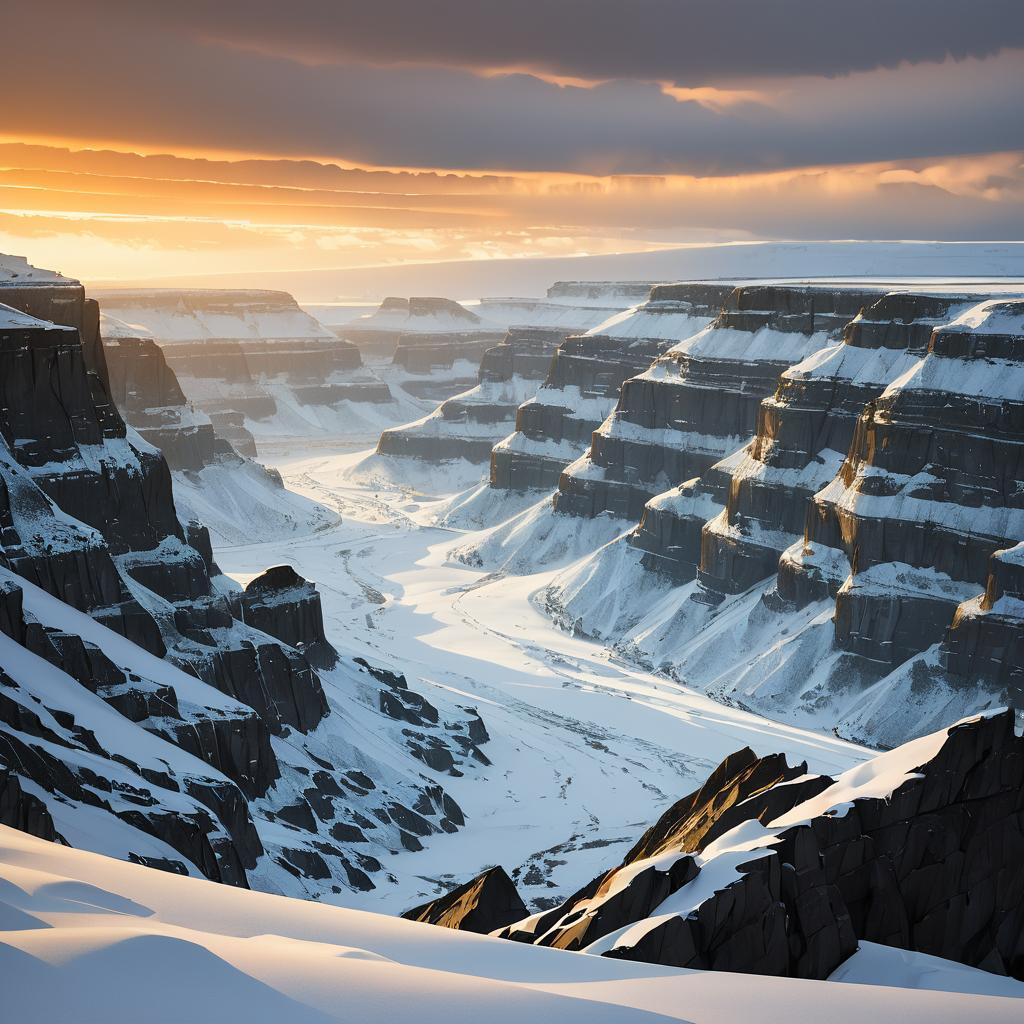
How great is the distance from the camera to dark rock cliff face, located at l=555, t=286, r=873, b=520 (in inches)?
6201

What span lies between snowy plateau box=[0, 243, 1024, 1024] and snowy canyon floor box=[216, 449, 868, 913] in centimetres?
48

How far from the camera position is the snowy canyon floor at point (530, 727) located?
79938 mm

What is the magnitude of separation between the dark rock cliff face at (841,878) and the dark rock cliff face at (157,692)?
22.9 metres

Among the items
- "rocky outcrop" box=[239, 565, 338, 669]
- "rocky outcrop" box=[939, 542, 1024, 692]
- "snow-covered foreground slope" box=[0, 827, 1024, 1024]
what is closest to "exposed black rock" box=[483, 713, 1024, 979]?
"snow-covered foreground slope" box=[0, 827, 1024, 1024]

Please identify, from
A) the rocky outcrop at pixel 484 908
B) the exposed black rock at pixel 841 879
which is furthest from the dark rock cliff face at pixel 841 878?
the rocky outcrop at pixel 484 908

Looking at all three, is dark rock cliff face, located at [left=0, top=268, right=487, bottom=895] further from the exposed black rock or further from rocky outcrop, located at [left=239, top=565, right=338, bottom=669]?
the exposed black rock

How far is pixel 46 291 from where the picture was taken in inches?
4717

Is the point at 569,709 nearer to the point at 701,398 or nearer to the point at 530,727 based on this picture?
the point at 530,727

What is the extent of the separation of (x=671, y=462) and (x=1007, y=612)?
7296 centimetres

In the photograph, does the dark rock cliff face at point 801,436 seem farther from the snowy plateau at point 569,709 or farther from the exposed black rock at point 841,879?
the exposed black rock at point 841,879

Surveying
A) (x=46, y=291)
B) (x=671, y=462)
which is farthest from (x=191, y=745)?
(x=671, y=462)

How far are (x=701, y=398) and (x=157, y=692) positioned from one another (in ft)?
344

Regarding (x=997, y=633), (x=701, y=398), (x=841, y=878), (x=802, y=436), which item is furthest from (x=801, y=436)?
(x=841, y=878)

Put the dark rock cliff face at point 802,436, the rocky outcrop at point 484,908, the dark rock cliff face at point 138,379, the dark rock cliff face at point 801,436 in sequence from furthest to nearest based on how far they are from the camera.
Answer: the dark rock cliff face at point 138,379 < the dark rock cliff face at point 802,436 < the dark rock cliff face at point 801,436 < the rocky outcrop at point 484,908
